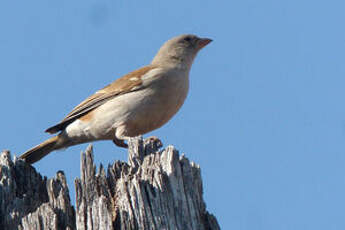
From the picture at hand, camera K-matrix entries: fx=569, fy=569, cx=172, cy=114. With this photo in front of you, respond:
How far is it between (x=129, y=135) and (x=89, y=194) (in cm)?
378

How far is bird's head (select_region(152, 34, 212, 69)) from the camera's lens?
9.45m

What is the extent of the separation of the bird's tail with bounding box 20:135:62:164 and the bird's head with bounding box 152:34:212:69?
213 cm

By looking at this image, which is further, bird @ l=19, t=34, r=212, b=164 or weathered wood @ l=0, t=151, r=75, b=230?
bird @ l=19, t=34, r=212, b=164

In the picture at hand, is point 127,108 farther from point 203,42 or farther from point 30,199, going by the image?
point 30,199

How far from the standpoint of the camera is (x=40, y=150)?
845 centimetres

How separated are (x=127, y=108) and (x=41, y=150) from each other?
1436 millimetres

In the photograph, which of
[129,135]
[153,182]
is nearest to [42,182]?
[153,182]

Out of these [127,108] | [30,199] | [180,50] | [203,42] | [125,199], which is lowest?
[125,199]

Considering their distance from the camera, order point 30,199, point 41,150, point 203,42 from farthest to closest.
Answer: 1. point 203,42
2. point 41,150
3. point 30,199

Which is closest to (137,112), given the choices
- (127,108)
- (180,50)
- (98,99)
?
Answer: (127,108)

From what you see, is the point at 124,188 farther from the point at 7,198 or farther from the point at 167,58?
the point at 167,58

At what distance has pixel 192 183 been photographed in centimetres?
471

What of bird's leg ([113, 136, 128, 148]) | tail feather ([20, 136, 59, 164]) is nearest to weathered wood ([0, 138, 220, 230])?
tail feather ([20, 136, 59, 164])

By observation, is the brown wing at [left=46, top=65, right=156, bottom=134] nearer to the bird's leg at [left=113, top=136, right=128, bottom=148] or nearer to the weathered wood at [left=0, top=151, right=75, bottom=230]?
the bird's leg at [left=113, top=136, right=128, bottom=148]
